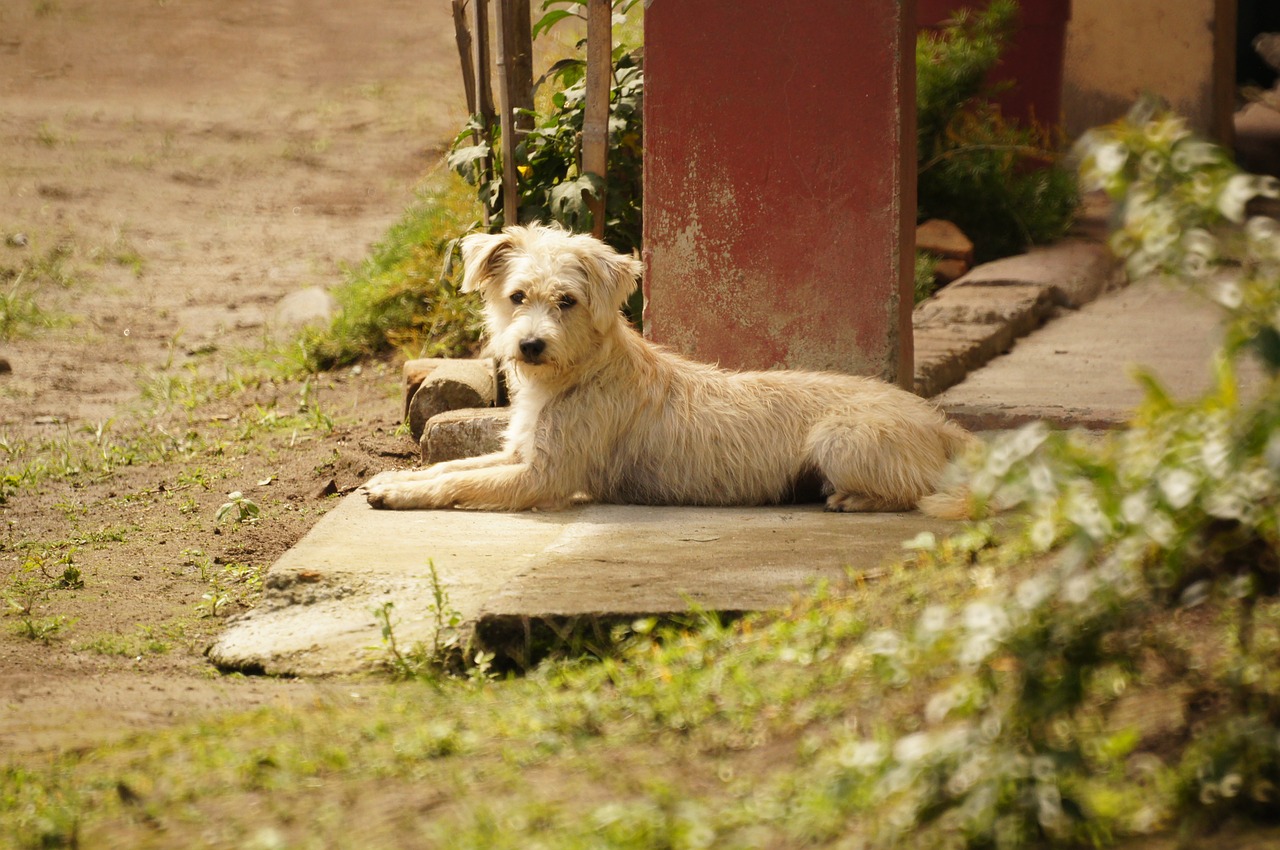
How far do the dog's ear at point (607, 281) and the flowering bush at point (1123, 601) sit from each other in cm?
296

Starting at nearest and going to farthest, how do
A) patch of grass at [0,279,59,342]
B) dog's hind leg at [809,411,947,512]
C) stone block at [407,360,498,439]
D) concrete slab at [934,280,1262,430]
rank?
dog's hind leg at [809,411,947,512] → concrete slab at [934,280,1262,430] → stone block at [407,360,498,439] → patch of grass at [0,279,59,342]

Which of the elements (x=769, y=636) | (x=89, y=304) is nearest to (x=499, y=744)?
(x=769, y=636)

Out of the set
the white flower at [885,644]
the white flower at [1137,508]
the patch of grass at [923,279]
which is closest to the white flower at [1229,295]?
the white flower at [1137,508]

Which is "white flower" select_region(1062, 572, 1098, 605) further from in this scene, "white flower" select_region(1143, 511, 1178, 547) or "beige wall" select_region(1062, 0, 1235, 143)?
"beige wall" select_region(1062, 0, 1235, 143)

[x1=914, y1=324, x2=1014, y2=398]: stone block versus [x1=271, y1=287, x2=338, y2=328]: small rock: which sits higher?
[x1=271, y1=287, x2=338, y2=328]: small rock

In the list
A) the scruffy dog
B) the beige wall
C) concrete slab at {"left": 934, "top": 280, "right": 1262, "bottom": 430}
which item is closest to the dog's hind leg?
the scruffy dog

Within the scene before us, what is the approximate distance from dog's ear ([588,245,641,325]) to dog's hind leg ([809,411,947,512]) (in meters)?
1.01

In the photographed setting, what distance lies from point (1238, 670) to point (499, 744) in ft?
5.50

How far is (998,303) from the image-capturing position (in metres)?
9.30

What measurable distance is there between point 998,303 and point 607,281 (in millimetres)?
4544

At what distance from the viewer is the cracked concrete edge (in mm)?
7926

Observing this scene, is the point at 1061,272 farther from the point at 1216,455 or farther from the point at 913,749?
the point at 913,749

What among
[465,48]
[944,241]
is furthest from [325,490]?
[944,241]

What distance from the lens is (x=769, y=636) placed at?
373 centimetres
